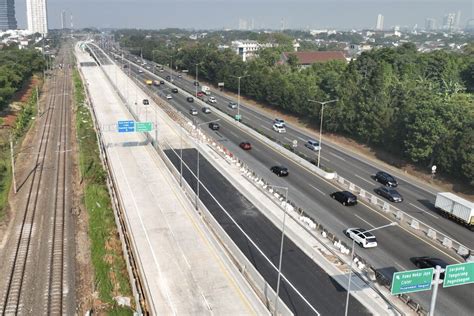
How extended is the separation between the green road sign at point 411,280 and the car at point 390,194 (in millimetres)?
25197

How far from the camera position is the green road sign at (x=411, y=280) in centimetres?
2383

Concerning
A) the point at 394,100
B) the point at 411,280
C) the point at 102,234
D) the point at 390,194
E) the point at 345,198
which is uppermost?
the point at 394,100

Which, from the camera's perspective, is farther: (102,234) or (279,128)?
(279,128)

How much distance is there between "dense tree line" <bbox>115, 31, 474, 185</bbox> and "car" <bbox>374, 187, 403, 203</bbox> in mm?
9017

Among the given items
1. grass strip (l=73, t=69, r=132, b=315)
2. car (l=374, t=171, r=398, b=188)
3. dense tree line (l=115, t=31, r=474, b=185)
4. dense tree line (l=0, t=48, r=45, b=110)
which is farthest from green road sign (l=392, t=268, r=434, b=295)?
dense tree line (l=0, t=48, r=45, b=110)

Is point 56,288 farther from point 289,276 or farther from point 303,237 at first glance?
point 303,237

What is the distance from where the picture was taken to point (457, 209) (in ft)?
142

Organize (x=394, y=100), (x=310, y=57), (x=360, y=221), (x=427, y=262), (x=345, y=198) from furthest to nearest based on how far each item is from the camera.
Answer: (x=310, y=57) → (x=394, y=100) → (x=345, y=198) → (x=360, y=221) → (x=427, y=262)

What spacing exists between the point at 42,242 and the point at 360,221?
2814cm

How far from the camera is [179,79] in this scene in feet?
488

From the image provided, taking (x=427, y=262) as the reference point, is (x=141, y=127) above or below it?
above

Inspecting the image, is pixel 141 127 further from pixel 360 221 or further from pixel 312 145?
pixel 360 221

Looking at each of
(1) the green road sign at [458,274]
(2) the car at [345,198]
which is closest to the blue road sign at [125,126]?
(2) the car at [345,198]

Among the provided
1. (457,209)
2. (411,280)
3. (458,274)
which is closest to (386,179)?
(457,209)
